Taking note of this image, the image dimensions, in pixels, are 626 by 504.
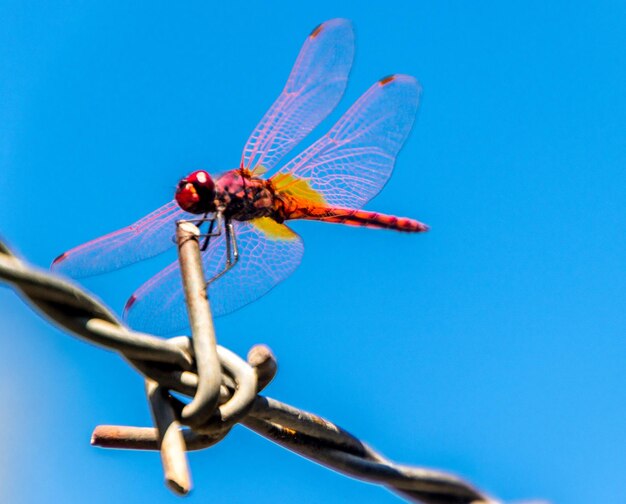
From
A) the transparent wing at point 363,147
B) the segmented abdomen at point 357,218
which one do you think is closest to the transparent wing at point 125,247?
the segmented abdomen at point 357,218

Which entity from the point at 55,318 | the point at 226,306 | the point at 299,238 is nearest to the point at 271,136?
the point at 299,238

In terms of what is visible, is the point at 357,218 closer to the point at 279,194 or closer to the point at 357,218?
the point at 357,218

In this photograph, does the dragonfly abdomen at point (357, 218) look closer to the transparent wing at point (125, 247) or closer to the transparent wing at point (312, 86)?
the transparent wing at point (312, 86)

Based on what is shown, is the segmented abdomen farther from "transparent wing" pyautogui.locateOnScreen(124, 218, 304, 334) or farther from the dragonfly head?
the dragonfly head

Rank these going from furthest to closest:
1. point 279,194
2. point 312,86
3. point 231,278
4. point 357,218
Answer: point 357,218 → point 312,86 → point 279,194 → point 231,278

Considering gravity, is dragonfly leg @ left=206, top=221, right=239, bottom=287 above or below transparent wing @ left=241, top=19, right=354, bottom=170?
below

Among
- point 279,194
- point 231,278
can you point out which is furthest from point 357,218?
point 231,278

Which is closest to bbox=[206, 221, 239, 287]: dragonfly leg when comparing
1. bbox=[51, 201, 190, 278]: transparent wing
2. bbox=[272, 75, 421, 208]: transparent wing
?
bbox=[51, 201, 190, 278]: transparent wing
